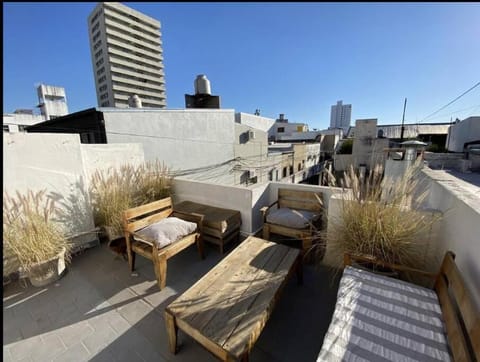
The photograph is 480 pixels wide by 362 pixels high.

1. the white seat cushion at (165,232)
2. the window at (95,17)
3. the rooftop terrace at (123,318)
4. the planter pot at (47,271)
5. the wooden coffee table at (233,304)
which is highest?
the window at (95,17)

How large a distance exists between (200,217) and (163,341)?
1250 millimetres

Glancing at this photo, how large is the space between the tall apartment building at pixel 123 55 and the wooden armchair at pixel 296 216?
34985mm

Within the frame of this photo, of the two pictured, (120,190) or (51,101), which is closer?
(120,190)

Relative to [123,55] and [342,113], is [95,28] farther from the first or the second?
[342,113]

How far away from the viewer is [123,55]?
32.4 metres

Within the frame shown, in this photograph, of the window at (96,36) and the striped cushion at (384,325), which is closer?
the striped cushion at (384,325)

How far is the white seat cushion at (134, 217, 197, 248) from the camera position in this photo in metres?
2.09

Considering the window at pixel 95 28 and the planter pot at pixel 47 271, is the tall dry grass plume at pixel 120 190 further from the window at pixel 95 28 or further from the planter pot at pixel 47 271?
the window at pixel 95 28

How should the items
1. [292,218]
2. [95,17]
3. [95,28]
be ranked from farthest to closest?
[95,28] → [95,17] → [292,218]

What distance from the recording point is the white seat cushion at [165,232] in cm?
209

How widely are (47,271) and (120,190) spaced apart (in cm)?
130

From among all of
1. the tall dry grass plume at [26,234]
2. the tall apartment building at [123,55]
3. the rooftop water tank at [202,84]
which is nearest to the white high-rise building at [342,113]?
the tall apartment building at [123,55]

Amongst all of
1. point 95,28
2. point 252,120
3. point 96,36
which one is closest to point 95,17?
point 95,28

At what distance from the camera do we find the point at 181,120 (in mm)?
6340
